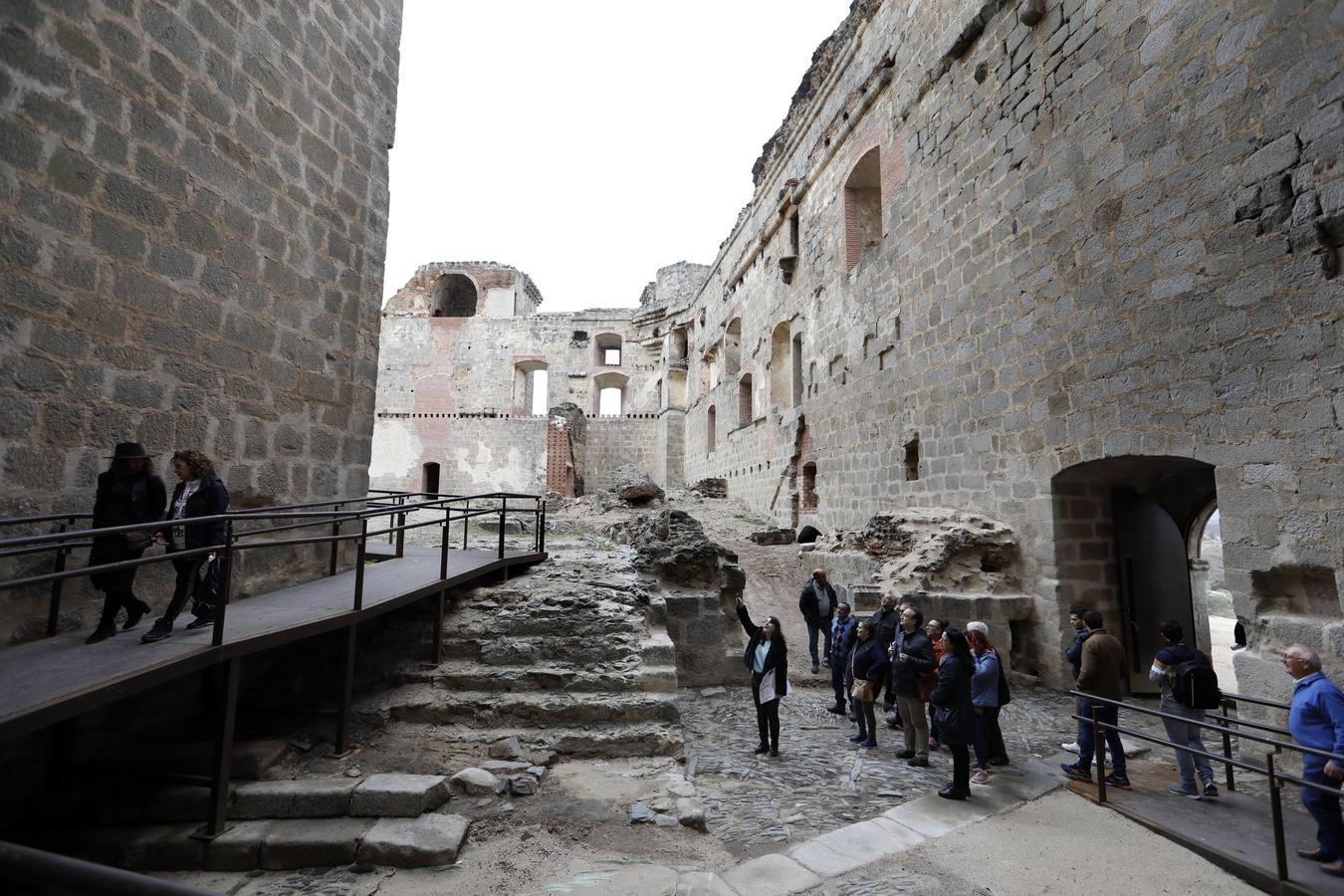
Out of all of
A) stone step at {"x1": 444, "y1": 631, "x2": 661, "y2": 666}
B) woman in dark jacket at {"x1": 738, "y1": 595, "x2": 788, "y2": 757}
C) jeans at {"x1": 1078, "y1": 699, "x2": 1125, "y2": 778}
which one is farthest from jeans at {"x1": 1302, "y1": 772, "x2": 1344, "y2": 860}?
stone step at {"x1": 444, "y1": 631, "x2": 661, "y2": 666}

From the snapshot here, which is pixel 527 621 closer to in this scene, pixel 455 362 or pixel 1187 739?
pixel 1187 739

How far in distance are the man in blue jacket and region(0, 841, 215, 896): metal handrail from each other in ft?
16.4

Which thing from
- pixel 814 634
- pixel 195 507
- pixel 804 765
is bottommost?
pixel 804 765

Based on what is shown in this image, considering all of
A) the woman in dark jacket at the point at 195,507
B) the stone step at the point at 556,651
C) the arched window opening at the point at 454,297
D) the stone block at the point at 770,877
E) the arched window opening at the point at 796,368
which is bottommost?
the stone block at the point at 770,877

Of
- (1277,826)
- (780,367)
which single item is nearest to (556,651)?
(1277,826)

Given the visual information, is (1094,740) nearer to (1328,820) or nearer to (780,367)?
(1328,820)

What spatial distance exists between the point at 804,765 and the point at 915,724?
0.97 m

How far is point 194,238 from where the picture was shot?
4.87m

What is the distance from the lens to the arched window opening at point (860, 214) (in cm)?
1230

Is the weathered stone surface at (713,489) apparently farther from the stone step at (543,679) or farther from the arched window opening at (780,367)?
the stone step at (543,679)

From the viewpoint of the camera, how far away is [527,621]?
5926 millimetres

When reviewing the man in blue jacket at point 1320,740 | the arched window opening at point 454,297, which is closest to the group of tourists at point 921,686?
the man in blue jacket at point 1320,740

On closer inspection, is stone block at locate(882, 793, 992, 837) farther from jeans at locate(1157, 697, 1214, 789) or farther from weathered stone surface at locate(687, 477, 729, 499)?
weathered stone surface at locate(687, 477, 729, 499)

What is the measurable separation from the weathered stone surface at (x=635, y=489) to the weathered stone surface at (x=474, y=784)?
38.5ft
